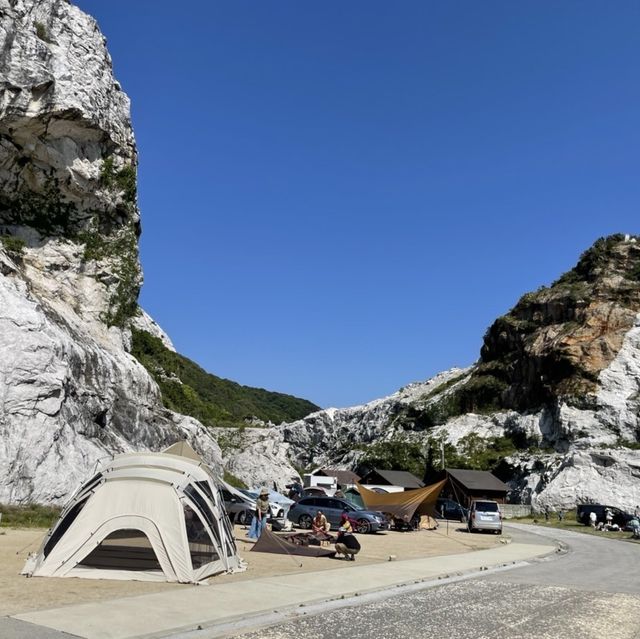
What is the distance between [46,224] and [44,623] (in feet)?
119

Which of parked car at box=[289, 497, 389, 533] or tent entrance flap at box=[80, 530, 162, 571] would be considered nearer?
tent entrance flap at box=[80, 530, 162, 571]

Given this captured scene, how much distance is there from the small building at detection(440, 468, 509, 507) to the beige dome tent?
4968 centimetres

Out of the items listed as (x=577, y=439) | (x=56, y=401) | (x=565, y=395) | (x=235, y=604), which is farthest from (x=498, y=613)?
(x=565, y=395)

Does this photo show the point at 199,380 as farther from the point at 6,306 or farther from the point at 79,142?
the point at 6,306

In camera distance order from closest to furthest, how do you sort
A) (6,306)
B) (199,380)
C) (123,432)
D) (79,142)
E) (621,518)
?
(6,306) < (123,432) < (79,142) < (621,518) < (199,380)

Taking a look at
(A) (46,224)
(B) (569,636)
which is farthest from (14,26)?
(B) (569,636)

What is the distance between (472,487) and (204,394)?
6836 cm

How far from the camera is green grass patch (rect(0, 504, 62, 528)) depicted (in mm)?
22531

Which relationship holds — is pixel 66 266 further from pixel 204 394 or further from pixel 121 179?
pixel 204 394

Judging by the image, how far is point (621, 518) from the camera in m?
43.9

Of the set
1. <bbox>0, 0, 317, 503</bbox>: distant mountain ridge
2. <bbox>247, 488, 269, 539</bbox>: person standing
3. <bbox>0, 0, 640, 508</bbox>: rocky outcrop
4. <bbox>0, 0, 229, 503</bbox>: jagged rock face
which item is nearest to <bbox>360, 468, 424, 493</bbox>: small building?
<bbox>0, 0, 640, 508</bbox>: rocky outcrop

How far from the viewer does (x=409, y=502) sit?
33781 millimetres

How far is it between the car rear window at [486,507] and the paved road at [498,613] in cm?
1832

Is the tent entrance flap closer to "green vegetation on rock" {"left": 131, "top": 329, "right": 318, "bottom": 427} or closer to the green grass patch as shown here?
the green grass patch
